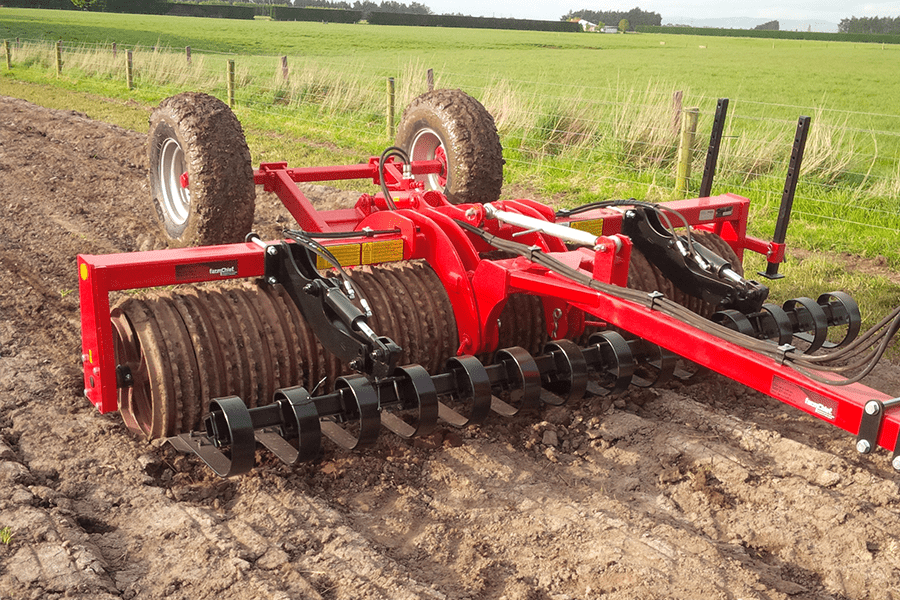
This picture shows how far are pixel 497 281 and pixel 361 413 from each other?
0.99 metres

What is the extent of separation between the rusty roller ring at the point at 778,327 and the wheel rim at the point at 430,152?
108 inches

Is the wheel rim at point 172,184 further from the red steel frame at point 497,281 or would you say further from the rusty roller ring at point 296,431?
the rusty roller ring at point 296,431

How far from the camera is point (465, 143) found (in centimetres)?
615

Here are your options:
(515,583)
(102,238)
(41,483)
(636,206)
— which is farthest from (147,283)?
(102,238)

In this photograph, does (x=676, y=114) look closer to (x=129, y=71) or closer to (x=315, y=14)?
(x=129, y=71)

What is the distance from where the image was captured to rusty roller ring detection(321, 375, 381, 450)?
3.71 metres

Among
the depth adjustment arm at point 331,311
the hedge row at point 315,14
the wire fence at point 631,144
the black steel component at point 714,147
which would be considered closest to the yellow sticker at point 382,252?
the depth adjustment arm at point 331,311

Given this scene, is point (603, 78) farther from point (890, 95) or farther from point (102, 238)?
point (102, 238)

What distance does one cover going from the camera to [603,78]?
30188 mm

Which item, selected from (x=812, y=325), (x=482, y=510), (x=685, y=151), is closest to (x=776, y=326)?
(x=812, y=325)

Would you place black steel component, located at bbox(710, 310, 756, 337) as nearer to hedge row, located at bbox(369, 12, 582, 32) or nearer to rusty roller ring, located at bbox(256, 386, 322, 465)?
rusty roller ring, located at bbox(256, 386, 322, 465)

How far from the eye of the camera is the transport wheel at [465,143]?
6141 mm

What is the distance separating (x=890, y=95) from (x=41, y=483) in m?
28.5

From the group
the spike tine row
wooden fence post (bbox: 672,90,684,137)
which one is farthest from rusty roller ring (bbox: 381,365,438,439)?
wooden fence post (bbox: 672,90,684,137)
